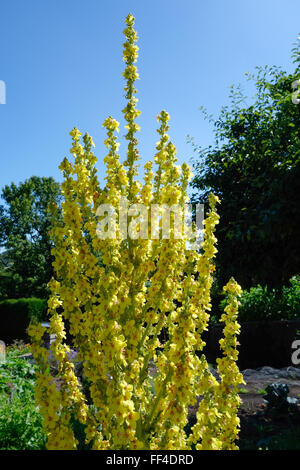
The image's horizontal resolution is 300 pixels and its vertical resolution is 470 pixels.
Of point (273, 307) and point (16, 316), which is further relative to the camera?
point (16, 316)

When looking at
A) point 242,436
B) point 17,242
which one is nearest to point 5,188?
point 17,242

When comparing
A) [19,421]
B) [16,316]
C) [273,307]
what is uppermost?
[273,307]

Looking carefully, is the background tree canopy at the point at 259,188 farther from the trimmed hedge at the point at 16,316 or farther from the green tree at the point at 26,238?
the green tree at the point at 26,238

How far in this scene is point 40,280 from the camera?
81.5ft

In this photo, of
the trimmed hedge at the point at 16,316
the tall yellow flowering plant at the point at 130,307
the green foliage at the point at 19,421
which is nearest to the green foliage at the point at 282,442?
the tall yellow flowering plant at the point at 130,307

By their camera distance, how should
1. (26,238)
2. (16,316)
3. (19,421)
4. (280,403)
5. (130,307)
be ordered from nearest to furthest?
1. (130,307)
2. (19,421)
3. (280,403)
4. (16,316)
5. (26,238)

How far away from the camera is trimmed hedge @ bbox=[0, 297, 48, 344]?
16203mm

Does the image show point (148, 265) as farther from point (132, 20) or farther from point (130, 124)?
point (132, 20)

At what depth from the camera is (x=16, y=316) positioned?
54.4 feet

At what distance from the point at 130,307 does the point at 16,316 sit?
15711mm

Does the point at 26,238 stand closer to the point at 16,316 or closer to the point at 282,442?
the point at 16,316

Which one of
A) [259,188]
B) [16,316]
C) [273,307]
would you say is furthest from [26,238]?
[259,188]

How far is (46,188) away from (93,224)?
29.5m

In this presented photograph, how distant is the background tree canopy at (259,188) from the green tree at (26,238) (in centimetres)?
1888
